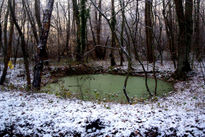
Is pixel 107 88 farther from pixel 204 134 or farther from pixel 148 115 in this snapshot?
pixel 204 134

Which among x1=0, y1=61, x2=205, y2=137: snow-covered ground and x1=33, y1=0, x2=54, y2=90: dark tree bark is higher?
x1=33, y1=0, x2=54, y2=90: dark tree bark

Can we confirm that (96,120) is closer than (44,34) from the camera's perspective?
Yes

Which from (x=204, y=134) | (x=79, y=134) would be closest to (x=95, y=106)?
(x=79, y=134)

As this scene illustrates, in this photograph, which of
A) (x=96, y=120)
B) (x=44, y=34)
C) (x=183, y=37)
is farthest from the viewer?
(x=183, y=37)

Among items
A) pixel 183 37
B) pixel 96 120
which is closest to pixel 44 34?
pixel 96 120

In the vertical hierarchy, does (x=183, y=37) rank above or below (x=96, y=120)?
above

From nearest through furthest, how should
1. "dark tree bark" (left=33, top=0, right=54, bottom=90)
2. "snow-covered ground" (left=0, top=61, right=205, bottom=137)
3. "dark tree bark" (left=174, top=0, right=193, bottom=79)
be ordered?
"snow-covered ground" (left=0, top=61, right=205, bottom=137) → "dark tree bark" (left=33, top=0, right=54, bottom=90) → "dark tree bark" (left=174, top=0, right=193, bottom=79)

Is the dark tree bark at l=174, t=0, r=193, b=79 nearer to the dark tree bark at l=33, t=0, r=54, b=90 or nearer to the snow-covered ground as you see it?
the snow-covered ground

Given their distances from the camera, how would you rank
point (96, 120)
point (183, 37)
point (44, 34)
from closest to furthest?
point (96, 120) → point (44, 34) → point (183, 37)

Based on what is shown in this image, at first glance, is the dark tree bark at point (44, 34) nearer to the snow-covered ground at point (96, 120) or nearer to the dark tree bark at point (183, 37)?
the snow-covered ground at point (96, 120)

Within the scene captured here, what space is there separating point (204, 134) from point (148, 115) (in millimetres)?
1115

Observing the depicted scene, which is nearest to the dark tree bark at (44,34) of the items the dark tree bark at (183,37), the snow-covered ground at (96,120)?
the snow-covered ground at (96,120)

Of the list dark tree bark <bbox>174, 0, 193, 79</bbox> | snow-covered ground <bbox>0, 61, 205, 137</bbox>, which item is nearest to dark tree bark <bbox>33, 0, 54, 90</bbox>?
snow-covered ground <bbox>0, 61, 205, 137</bbox>

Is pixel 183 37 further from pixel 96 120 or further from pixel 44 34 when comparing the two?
→ pixel 96 120
